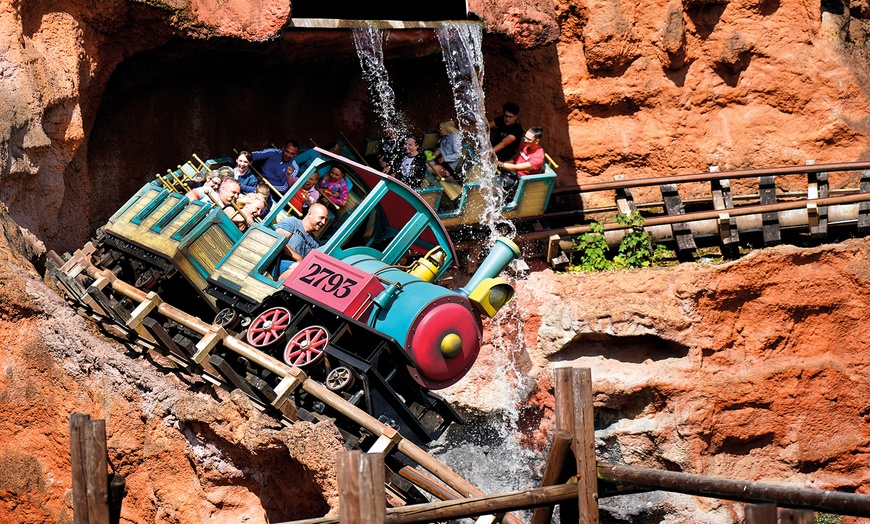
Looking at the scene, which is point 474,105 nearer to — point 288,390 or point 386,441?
point 288,390

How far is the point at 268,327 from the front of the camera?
900cm

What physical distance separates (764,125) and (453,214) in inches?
153

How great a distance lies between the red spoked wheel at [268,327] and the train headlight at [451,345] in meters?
1.08

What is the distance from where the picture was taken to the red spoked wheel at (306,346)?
8773mm

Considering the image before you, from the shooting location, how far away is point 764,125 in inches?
526

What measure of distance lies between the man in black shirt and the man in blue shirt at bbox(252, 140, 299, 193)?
78.5 inches

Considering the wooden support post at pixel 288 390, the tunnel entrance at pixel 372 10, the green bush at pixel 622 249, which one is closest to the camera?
the wooden support post at pixel 288 390

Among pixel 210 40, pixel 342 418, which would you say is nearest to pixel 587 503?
pixel 342 418

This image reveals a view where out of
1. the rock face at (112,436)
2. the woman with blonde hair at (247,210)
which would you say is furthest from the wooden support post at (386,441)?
the woman with blonde hair at (247,210)

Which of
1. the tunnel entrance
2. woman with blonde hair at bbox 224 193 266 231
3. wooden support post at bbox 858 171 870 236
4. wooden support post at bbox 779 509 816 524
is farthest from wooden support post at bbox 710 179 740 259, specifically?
wooden support post at bbox 779 509 816 524

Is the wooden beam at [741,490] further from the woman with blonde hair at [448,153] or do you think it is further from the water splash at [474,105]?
the woman with blonde hair at [448,153]

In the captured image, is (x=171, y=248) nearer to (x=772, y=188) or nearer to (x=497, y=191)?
(x=497, y=191)

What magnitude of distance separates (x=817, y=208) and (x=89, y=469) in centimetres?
729

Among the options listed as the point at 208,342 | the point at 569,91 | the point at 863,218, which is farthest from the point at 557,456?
the point at 569,91
